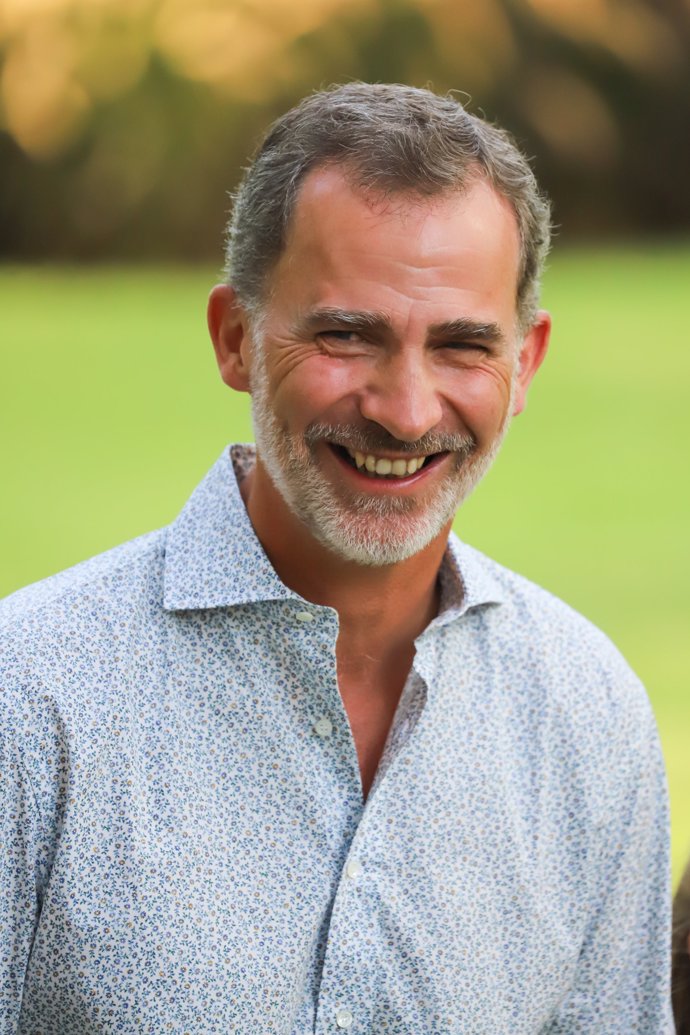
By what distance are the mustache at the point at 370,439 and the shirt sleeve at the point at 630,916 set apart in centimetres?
52

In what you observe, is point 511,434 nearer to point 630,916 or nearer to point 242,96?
point 242,96

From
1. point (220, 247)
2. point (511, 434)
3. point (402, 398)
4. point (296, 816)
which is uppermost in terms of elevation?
point (220, 247)

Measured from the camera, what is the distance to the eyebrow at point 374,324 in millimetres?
1862

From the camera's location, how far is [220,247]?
46.1 feet

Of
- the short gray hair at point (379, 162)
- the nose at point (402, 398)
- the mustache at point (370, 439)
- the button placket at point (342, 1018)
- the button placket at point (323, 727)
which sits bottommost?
the button placket at point (342, 1018)

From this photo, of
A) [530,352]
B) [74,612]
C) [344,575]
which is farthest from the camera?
[530,352]

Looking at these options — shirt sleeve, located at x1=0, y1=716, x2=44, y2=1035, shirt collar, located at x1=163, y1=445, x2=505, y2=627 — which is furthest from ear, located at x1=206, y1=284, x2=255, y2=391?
shirt sleeve, located at x1=0, y1=716, x2=44, y2=1035

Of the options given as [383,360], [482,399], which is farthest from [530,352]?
[383,360]

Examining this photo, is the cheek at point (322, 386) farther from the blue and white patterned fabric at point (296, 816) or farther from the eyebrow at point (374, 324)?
the blue and white patterned fabric at point (296, 816)

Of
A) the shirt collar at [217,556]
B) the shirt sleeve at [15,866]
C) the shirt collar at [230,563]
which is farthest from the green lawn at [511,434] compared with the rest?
the shirt sleeve at [15,866]

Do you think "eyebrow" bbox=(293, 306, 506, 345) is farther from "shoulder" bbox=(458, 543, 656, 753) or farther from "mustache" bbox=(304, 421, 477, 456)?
"shoulder" bbox=(458, 543, 656, 753)

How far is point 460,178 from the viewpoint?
1.93 metres

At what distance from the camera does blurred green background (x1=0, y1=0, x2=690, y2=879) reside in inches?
381

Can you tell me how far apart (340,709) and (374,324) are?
46 cm
